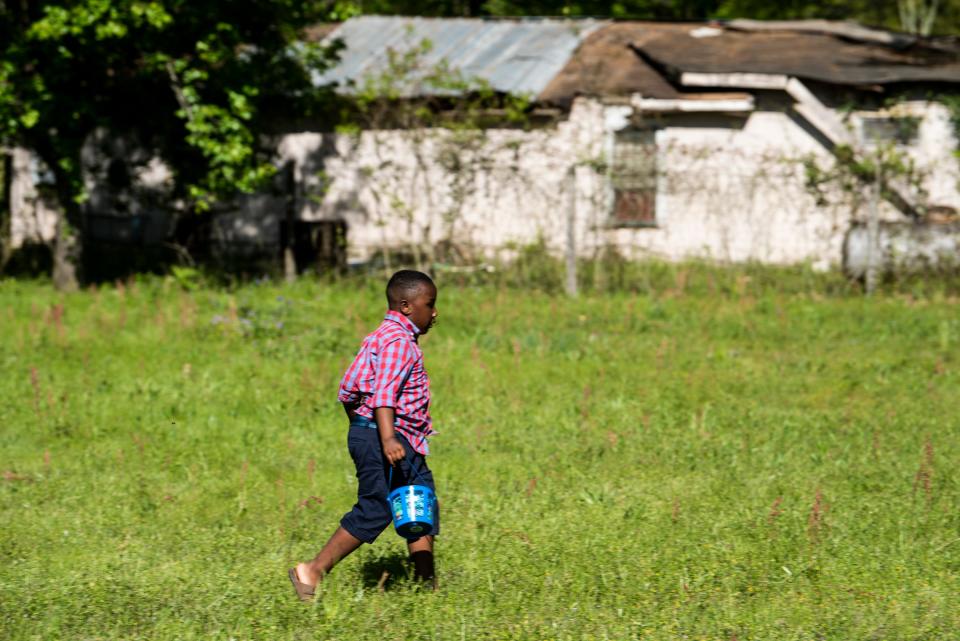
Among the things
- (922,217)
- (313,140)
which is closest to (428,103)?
(313,140)

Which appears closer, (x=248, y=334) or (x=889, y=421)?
(x=889, y=421)

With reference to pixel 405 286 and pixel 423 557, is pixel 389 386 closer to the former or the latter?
pixel 405 286

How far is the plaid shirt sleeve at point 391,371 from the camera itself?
17.2 ft

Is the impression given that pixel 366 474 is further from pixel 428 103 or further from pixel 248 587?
pixel 428 103

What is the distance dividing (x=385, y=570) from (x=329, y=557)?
684 mm

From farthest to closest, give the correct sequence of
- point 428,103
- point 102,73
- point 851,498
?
point 428,103 < point 102,73 < point 851,498

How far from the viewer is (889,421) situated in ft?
29.6


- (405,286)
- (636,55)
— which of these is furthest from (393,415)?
(636,55)

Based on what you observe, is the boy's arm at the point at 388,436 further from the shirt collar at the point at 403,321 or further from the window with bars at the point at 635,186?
the window with bars at the point at 635,186

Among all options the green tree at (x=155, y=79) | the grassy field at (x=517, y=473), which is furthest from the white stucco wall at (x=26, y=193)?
the grassy field at (x=517, y=473)

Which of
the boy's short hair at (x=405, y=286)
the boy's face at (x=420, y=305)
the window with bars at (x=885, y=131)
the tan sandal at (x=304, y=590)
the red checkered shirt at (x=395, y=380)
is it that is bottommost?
the tan sandal at (x=304, y=590)

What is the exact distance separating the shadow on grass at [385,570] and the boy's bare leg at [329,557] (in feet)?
0.91

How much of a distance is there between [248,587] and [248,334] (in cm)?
638

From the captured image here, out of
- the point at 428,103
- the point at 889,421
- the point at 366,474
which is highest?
the point at 428,103
